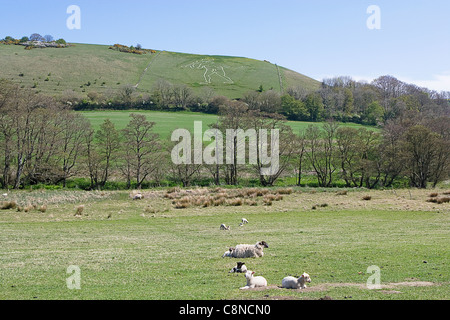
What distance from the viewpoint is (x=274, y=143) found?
68.1 m

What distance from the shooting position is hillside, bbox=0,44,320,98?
137250 millimetres

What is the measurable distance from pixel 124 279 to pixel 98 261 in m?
3.43

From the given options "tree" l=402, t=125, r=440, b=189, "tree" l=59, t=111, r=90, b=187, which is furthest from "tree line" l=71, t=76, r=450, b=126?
"tree" l=59, t=111, r=90, b=187

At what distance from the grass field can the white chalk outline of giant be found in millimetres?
130624

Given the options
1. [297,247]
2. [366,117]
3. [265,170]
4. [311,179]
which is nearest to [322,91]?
[366,117]

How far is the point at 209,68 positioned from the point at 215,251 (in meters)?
171

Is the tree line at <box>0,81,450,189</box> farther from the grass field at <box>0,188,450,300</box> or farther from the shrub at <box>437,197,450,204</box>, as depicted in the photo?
the grass field at <box>0,188,450,300</box>

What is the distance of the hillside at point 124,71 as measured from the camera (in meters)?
137

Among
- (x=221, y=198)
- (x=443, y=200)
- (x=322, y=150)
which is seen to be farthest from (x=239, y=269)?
(x=322, y=150)

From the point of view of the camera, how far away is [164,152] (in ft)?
214

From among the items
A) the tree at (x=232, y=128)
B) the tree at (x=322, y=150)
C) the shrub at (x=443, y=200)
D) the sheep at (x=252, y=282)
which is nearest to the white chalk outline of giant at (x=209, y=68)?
the tree at (x=232, y=128)

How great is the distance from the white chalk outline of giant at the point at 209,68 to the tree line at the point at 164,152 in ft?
311

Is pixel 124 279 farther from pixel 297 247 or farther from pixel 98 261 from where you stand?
pixel 297 247

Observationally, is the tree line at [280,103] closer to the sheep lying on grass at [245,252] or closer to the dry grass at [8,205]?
the dry grass at [8,205]
